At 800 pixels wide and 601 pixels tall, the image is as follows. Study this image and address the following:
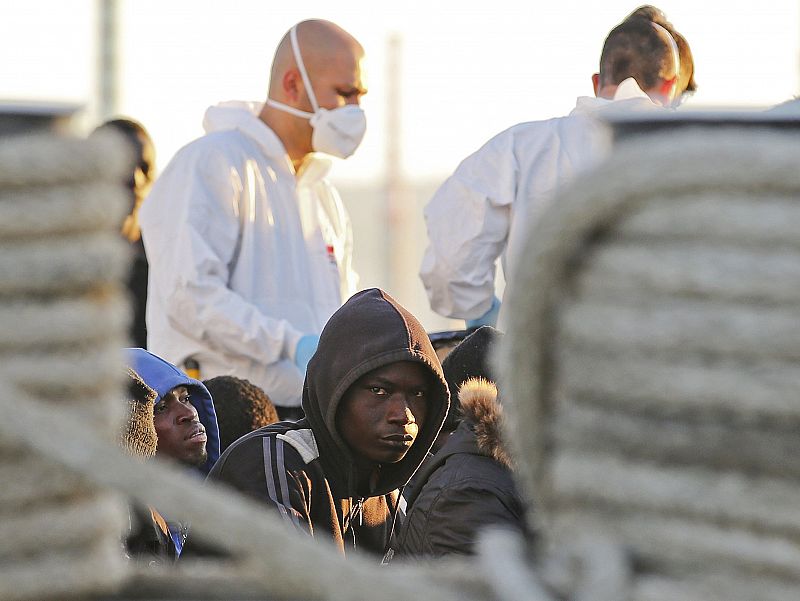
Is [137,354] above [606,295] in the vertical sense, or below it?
below

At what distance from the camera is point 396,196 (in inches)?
633

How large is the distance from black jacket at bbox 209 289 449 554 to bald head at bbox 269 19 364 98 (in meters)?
1.50

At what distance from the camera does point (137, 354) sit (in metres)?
3.72

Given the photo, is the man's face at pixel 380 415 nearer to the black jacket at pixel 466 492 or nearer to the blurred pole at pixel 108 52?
the black jacket at pixel 466 492

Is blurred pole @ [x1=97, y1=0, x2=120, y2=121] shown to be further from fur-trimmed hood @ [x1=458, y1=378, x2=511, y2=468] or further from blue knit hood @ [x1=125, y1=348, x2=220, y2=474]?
fur-trimmed hood @ [x1=458, y1=378, x2=511, y2=468]

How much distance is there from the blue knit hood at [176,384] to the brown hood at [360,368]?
50cm

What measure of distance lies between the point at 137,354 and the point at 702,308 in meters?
3.09

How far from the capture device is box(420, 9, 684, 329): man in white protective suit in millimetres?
4195

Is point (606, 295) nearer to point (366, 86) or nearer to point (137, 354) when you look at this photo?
point (137, 354)

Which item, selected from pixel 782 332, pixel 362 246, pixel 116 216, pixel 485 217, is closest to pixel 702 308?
pixel 782 332

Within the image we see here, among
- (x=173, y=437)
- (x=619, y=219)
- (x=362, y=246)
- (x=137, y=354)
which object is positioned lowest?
(x=362, y=246)

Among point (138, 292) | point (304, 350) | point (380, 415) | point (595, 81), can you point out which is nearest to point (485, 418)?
point (380, 415)

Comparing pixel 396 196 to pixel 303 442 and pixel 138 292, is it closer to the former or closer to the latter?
pixel 138 292

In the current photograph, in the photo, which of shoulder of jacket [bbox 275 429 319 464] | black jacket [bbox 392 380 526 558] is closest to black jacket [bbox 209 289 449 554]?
shoulder of jacket [bbox 275 429 319 464]
